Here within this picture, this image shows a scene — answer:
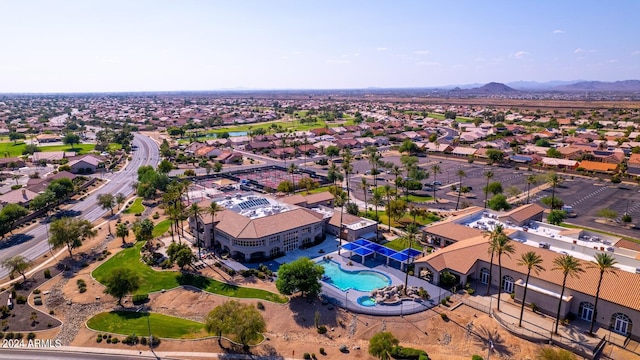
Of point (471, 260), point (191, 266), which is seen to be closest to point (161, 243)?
point (191, 266)

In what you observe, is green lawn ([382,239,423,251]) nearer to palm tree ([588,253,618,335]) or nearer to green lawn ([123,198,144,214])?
palm tree ([588,253,618,335])

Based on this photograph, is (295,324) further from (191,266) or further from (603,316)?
(603,316)

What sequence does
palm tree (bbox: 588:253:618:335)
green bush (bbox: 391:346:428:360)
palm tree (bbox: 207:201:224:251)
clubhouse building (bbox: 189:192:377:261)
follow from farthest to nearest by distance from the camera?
palm tree (bbox: 207:201:224:251) < clubhouse building (bbox: 189:192:377:261) < palm tree (bbox: 588:253:618:335) < green bush (bbox: 391:346:428:360)

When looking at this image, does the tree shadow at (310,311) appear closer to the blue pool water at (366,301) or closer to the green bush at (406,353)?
the blue pool water at (366,301)

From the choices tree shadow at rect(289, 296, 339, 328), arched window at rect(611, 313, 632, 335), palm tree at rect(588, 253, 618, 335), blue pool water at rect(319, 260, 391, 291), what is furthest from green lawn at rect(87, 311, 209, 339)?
arched window at rect(611, 313, 632, 335)

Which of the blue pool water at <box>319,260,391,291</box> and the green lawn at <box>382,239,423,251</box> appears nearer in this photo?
the blue pool water at <box>319,260,391,291</box>

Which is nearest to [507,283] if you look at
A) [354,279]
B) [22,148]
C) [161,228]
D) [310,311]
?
[354,279]
